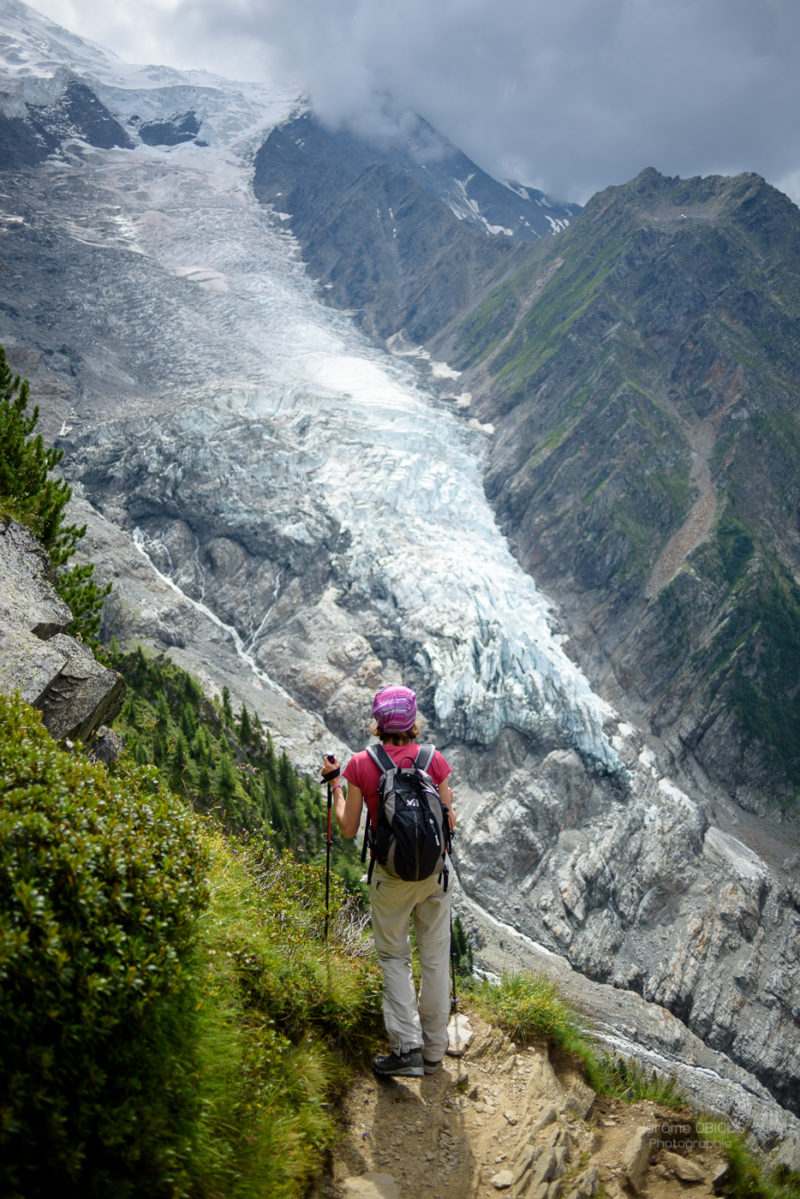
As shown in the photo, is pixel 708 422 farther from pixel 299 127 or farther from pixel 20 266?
pixel 299 127

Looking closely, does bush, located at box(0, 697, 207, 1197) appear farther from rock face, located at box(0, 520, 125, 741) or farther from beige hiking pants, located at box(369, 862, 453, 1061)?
rock face, located at box(0, 520, 125, 741)

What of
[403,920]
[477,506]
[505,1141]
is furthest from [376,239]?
[505,1141]

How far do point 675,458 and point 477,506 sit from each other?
34172mm

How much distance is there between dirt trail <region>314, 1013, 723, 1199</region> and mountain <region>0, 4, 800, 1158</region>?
5.71ft

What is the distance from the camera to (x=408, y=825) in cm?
501

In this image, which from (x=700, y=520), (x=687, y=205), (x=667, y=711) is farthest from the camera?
(x=687, y=205)

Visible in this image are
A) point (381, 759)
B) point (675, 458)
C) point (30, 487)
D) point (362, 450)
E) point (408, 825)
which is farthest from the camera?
point (675, 458)

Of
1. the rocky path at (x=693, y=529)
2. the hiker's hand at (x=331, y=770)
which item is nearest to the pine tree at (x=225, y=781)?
the hiker's hand at (x=331, y=770)

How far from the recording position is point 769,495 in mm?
92000

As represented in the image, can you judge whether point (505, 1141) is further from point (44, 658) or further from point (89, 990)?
point (44, 658)

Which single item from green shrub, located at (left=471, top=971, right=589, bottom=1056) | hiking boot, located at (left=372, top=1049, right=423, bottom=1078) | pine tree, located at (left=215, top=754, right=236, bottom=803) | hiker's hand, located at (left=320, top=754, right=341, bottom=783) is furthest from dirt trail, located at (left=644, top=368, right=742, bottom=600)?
hiking boot, located at (left=372, top=1049, right=423, bottom=1078)

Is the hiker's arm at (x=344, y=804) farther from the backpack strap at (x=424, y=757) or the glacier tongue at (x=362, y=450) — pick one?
the glacier tongue at (x=362, y=450)

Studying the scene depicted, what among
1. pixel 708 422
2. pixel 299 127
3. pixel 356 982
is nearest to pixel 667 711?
pixel 708 422

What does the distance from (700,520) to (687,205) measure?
8266cm
